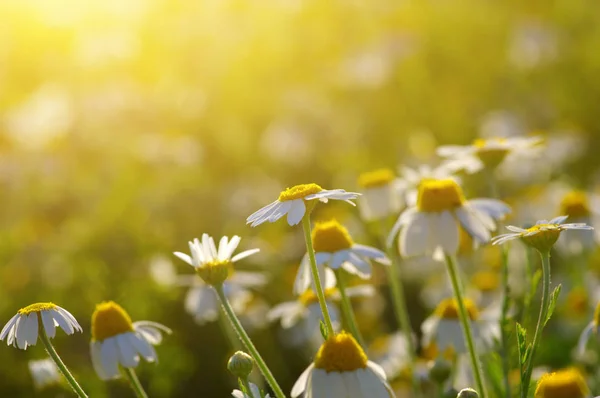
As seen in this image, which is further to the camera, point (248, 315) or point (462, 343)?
point (248, 315)

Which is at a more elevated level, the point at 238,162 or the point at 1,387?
the point at 238,162

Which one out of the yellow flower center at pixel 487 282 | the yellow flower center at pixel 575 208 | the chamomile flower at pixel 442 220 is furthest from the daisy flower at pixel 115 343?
the yellow flower center at pixel 487 282

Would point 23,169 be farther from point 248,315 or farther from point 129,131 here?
point 248,315

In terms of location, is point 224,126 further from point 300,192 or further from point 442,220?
point 300,192

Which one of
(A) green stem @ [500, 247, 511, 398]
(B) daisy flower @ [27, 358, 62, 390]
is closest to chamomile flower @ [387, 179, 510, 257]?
(A) green stem @ [500, 247, 511, 398]

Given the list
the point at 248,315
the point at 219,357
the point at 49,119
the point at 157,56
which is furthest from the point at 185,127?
the point at 248,315

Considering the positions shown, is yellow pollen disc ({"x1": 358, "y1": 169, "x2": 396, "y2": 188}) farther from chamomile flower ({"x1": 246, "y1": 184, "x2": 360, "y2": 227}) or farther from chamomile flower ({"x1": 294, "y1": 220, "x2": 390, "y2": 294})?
chamomile flower ({"x1": 246, "y1": 184, "x2": 360, "y2": 227})
